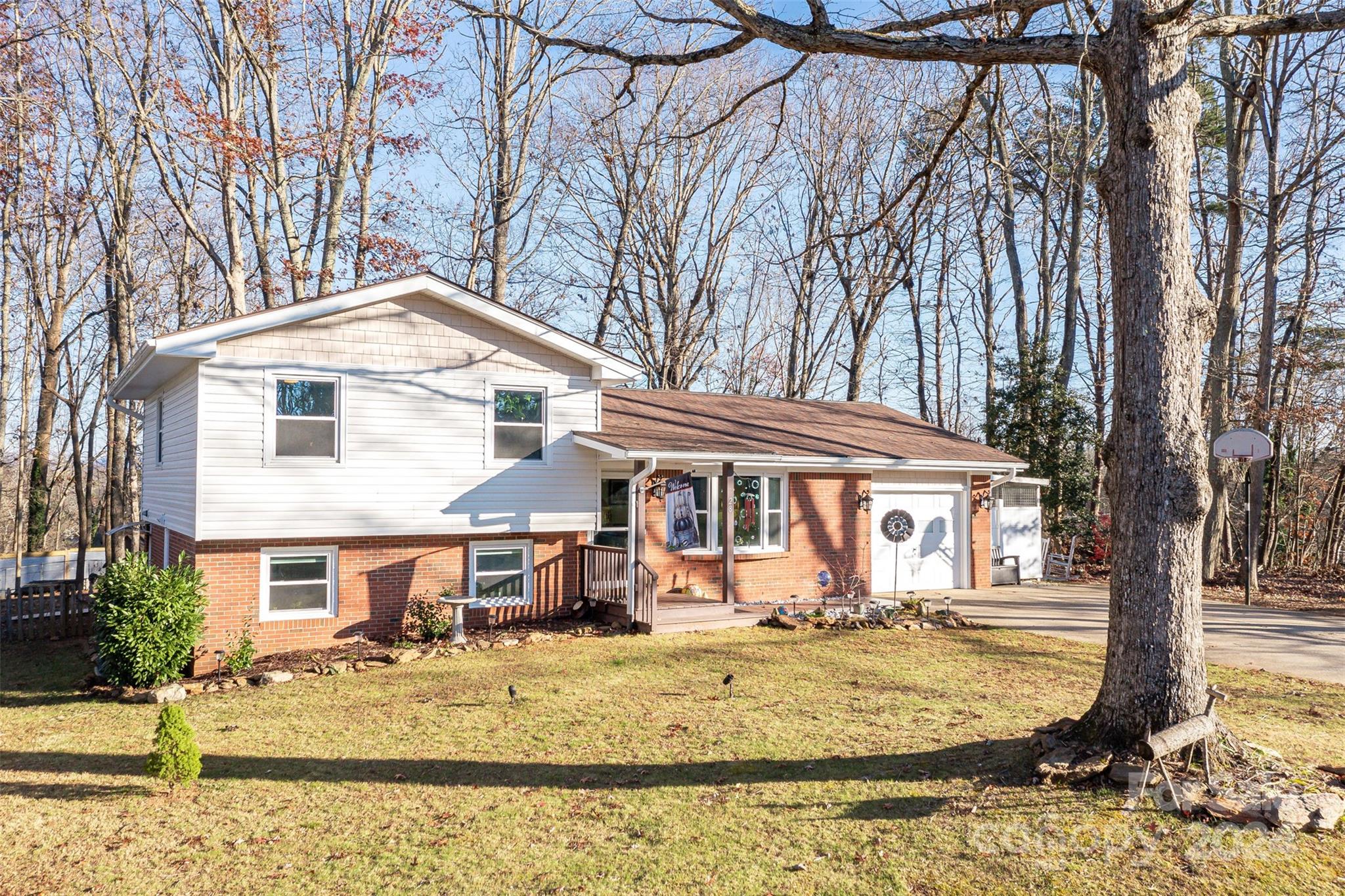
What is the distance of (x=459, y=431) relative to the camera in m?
12.6

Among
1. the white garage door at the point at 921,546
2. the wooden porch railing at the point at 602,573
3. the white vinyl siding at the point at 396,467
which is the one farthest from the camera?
the white garage door at the point at 921,546

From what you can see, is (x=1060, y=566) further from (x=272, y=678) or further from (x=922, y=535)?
(x=272, y=678)

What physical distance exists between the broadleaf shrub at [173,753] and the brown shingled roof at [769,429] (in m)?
7.26

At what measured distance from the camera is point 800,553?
15898mm

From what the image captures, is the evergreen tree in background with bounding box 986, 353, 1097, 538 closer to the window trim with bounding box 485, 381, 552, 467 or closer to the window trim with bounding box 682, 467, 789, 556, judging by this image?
the window trim with bounding box 682, 467, 789, 556

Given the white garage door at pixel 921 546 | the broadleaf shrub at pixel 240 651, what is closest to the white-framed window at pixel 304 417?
the broadleaf shrub at pixel 240 651

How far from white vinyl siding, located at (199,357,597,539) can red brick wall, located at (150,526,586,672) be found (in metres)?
0.35

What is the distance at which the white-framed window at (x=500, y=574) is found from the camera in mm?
12945

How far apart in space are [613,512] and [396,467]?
4.15 m

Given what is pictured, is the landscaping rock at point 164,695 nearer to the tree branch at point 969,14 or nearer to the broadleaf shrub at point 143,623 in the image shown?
the broadleaf shrub at point 143,623

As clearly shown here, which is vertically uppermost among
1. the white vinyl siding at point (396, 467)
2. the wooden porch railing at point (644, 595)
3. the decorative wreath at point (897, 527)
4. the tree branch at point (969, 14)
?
the tree branch at point (969, 14)

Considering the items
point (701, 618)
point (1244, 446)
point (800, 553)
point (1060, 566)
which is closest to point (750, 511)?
point (800, 553)

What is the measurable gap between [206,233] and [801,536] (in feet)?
72.8

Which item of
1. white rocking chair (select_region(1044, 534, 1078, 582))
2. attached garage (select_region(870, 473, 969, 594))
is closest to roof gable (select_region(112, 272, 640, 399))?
attached garage (select_region(870, 473, 969, 594))
